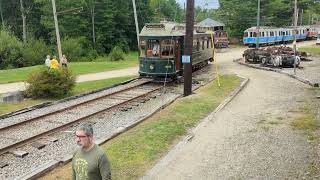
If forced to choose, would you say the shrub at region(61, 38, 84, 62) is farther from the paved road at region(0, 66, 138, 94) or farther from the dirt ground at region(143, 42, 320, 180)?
the dirt ground at region(143, 42, 320, 180)

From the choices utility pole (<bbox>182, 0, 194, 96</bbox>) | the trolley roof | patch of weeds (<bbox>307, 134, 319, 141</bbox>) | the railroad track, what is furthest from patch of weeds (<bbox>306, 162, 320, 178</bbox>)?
the trolley roof

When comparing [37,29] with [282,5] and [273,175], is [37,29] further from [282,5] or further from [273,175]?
[273,175]

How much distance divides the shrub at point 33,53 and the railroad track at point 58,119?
2655cm

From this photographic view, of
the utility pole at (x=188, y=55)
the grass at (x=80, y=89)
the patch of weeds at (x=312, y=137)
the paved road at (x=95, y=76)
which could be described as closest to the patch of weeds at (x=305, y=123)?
the patch of weeds at (x=312, y=137)

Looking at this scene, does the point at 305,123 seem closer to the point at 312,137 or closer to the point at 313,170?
the point at 312,137

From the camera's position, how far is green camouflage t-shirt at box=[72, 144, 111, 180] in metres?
5.64

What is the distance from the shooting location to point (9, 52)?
149 ft

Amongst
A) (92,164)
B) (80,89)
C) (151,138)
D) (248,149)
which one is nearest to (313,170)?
(248,149)

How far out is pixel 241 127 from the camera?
1385 cm

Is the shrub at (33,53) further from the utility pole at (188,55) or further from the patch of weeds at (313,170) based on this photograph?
the patch of weeds at (313,170)

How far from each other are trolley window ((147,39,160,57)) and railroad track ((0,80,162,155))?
2907 millimetres

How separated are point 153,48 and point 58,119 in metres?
10.1

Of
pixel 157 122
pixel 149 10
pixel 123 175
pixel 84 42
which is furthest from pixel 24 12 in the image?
pixel 123 175

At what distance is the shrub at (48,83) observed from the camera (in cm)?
2017
